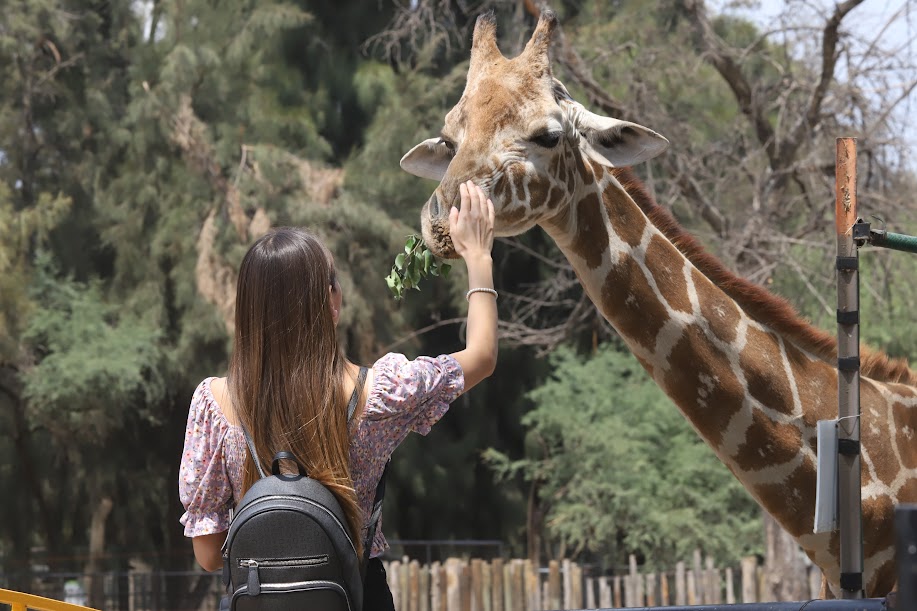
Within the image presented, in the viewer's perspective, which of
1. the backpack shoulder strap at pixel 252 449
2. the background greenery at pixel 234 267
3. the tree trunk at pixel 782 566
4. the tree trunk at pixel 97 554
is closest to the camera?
the backpack shoulder strap at pixel 252 449

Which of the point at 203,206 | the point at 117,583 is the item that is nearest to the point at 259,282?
the point at 203,206

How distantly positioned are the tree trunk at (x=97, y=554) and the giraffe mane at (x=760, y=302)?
1498 cm

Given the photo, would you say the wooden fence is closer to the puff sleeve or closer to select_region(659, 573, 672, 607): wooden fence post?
select_region(659, 573, 672, 607): wooden fence post

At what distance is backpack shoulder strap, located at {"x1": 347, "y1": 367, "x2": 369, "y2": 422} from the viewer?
2.38 meters

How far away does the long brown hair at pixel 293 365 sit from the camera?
2.34m

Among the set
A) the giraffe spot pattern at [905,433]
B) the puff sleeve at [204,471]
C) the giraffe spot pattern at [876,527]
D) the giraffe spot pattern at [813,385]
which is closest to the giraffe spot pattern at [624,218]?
the giraffe spot pattern at [813,385]

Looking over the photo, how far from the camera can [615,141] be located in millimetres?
4320

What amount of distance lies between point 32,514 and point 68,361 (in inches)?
184

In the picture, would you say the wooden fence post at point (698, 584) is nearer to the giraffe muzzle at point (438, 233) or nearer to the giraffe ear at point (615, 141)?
the giraffe ear at point (615, 141)

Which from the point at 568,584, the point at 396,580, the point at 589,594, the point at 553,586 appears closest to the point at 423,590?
the point at 396,580

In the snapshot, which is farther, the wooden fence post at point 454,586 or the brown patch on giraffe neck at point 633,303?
the wooden fence post at point 454,586

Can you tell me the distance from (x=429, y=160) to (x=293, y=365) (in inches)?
94.2

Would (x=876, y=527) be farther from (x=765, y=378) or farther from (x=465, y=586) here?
(x=465, y=586)

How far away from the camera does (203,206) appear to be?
1741cm
